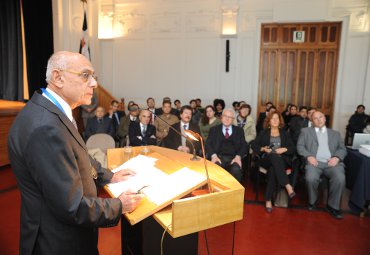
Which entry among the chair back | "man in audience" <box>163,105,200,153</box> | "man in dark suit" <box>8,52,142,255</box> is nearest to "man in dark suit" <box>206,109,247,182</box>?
"man in audience" <box>163,105,200,153</box>

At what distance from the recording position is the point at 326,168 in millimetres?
3852

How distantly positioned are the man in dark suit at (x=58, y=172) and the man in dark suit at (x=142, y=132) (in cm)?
328

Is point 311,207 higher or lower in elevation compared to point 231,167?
lower

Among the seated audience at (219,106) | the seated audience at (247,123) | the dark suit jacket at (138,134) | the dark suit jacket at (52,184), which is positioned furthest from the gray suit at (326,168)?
the seated audience at (219,106)

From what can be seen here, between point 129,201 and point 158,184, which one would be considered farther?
point 158,184

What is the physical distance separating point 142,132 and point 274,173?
215cm

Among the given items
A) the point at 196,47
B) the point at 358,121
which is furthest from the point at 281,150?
the point at 196,47

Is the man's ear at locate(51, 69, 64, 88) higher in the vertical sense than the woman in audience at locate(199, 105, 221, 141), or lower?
higher

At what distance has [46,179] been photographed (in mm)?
1140

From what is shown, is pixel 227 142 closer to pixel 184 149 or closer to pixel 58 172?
pixel 184 149

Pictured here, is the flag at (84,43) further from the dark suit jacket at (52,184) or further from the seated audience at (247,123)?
the dark suit jacket at (52,184)

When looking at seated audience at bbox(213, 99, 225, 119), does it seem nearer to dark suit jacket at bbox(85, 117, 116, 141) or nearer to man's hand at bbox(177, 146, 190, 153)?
dark suit jacket at bbox(85, 117, 116, 141)

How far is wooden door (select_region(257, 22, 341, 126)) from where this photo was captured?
781 centimetres

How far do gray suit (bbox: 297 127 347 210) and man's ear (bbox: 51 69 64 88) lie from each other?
134 inches
